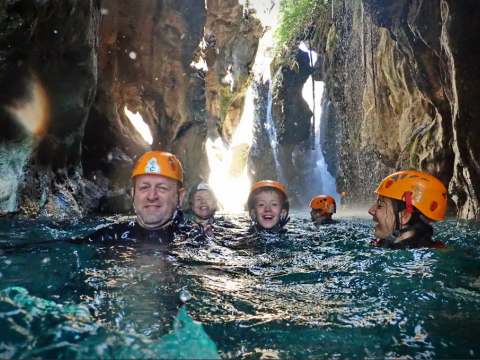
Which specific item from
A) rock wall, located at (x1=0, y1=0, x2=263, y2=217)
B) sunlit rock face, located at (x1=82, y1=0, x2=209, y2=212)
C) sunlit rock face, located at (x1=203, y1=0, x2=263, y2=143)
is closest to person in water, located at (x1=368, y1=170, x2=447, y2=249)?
rock wall, located at (x1=0, y1=0, x2=263, y2=217)

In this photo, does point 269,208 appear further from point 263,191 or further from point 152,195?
point 152,195

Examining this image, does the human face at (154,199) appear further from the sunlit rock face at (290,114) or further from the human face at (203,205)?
the sunlit rock face at (290,114)

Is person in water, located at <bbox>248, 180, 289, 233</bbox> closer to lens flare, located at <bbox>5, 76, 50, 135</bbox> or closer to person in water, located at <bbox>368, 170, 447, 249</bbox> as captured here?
person in water, located at <bbox>368, 170, 447, 249</bbox>

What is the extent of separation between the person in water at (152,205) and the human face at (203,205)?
218 cm

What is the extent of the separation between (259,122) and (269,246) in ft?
95.4

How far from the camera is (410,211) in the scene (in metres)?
3.76

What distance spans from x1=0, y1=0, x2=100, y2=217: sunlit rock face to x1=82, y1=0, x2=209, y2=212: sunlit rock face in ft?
10.5

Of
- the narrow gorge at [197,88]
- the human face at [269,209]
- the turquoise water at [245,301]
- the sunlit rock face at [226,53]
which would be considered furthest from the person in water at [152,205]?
the sunlit rock face at [226,53]

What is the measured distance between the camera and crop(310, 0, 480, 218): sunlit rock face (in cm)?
760

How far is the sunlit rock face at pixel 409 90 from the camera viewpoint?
7.60m

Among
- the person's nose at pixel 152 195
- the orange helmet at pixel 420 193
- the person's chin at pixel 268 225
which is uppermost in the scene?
the orange helmet at pixel 420 193

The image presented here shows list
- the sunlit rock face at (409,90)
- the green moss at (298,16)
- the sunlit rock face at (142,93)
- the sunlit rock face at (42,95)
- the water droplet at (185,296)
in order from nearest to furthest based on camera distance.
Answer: the water droplet at (185,296), the sunlit rock face at (42,95), the sunlit rock face at (409,90), the sunlit rock face at (142,93), the green moss at (298,16)

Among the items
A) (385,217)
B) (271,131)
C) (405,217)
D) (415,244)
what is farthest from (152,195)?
(271,131)

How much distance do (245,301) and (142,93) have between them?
15.5 meters
